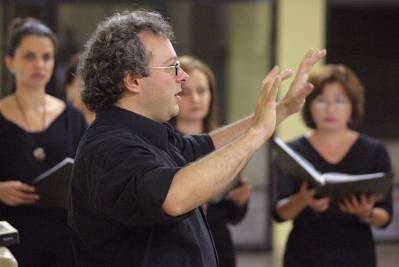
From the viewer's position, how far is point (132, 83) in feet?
6.57

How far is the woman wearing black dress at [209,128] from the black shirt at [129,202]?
1198mm

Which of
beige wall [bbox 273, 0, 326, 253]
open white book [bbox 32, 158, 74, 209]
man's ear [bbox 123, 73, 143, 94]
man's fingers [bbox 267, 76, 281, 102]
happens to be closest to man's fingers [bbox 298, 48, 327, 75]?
man's fingers [bbox 267, 76, 281, 102]

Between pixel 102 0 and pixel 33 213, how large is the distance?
325 centimetres

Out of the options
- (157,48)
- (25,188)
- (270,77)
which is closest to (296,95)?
(270,77)

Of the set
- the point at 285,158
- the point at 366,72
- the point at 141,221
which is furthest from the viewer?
the point at 366,72

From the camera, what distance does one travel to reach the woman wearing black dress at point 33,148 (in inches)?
122

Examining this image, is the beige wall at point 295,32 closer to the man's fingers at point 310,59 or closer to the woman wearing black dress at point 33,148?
the woman wearing black dress at point 33,148

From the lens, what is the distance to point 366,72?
21.5 ft

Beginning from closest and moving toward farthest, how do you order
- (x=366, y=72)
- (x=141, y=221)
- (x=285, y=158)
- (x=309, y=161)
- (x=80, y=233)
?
(x=141, y=221), (x=80, y=233), (x=285, y=158), (x=309, y=161), (x=366, y=72)

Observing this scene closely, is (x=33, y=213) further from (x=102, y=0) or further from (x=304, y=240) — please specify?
(x=102, y=0)

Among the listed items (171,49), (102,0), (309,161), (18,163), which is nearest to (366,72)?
(102,0)

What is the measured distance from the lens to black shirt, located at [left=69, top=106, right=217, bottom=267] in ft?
5.97

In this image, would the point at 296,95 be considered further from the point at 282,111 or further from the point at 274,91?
the point at 274,91

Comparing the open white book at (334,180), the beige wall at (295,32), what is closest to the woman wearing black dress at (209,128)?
the open white book at (334,180)
